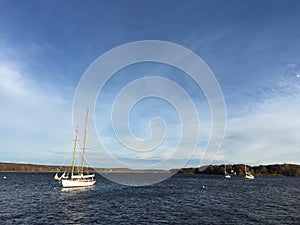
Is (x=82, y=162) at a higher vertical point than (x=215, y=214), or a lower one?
higher

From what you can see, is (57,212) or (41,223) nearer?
(41,223)

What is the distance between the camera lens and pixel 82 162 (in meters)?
111

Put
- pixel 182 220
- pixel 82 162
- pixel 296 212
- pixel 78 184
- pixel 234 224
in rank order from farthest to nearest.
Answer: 1. pixel 82 162
2. pixel 78 184
3. pixel 296 212
4. pixel 182 220
5. pixel 234 224

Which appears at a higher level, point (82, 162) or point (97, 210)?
point (82, 162)

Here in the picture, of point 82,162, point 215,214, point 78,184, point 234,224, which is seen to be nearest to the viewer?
point 234,224

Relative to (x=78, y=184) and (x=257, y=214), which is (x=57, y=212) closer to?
(x=257, y=214)

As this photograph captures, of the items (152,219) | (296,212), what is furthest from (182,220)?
(296,212)

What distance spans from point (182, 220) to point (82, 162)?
247ft

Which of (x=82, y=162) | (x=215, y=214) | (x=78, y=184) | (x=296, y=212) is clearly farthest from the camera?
(x=82, y=162)

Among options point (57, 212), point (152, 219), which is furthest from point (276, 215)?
point (57, 212)

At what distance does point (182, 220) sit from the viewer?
42.8 metres

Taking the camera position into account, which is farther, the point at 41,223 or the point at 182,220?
the point at 182,220

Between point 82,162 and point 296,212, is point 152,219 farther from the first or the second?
point 82,162

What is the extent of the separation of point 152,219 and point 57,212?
18236 millimetres
